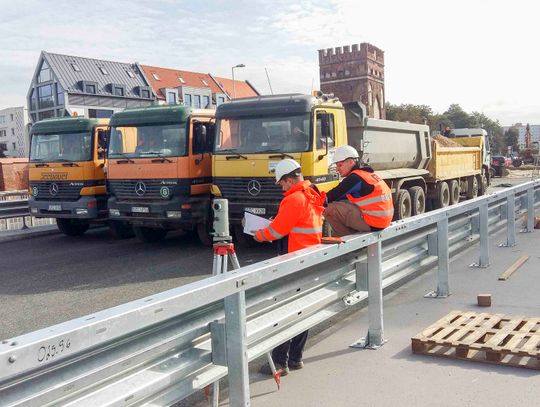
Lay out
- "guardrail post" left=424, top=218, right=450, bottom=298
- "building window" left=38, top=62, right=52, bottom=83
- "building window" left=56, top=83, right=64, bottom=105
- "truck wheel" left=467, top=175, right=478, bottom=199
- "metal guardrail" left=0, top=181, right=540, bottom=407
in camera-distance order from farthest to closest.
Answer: "building window" left=38, top=62, right=52, bottom=83
"building window" left=56, top=83, right=64, bottom=105
"truck wheel" left=467, top=175, right=478, bottom=199
"guardrail post" left=424, top=218, right=450, bottom=298
"metal guardrail" left=0, top=181, right=540, bottom=407

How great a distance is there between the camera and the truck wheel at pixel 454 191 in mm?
17198

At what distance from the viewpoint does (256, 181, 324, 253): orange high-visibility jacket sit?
4.70 metres

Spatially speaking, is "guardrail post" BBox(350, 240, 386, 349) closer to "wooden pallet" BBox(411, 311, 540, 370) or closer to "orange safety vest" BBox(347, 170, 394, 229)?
"orange safety vest" BBox(347, 170, 394, 229)

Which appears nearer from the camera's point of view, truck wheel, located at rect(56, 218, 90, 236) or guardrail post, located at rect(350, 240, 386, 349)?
guardrail post, located at rect(350, 240, 386, 349)

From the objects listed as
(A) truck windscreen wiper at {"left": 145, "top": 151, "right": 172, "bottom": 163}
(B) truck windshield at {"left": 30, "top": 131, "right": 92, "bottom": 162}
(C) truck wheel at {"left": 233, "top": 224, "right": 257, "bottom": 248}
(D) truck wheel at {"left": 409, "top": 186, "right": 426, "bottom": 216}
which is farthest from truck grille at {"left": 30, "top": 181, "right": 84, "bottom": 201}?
(D) truck wheel at {"left": 409, "top": 186, "right": 426, "bottom": 216}

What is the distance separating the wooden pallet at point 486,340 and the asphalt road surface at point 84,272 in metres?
4.17

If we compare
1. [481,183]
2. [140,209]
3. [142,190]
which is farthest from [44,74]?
[140,209]

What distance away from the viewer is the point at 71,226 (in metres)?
14.4

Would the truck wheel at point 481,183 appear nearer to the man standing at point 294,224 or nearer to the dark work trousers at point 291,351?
the man standing at point 294,224

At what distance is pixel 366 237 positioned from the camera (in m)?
4.95

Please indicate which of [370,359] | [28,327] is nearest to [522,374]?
[370,359]

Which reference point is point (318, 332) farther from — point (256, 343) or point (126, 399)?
point (126, 399)

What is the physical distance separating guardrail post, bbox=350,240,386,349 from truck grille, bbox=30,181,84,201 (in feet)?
30.6

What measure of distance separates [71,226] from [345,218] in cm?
1059
